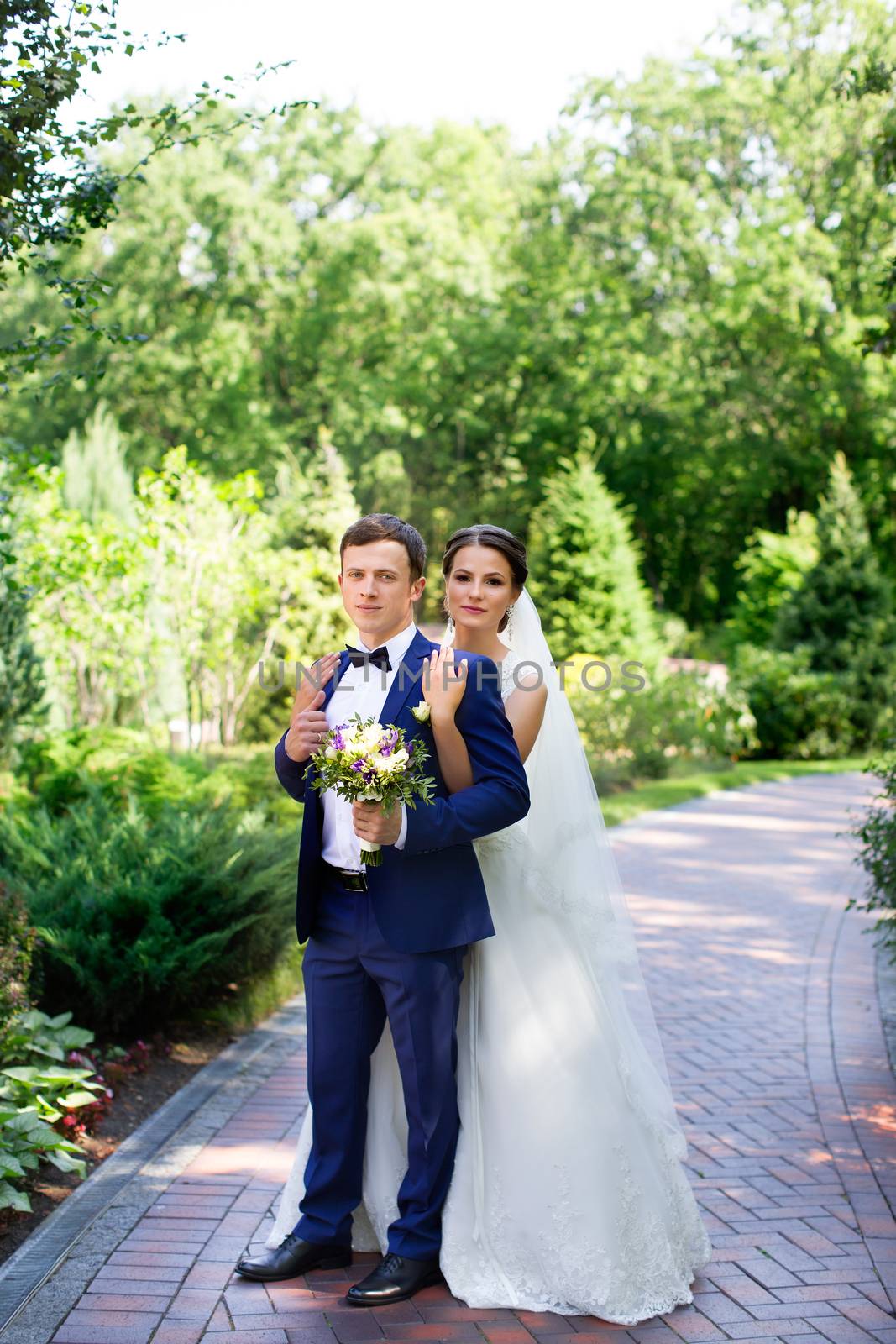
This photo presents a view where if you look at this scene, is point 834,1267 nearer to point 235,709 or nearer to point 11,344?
point 11,344

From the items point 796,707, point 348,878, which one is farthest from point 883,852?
point 796,707

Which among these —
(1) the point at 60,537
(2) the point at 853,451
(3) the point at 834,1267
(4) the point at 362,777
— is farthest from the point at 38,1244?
(2) the point at 853,451

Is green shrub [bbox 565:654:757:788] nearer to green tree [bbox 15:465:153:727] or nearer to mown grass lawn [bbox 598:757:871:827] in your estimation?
mown grass lawn [bbox 598:757:871:827]

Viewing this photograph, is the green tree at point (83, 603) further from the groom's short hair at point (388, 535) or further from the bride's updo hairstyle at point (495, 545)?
the groom's short hair at point (388, 535)

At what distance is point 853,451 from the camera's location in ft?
101

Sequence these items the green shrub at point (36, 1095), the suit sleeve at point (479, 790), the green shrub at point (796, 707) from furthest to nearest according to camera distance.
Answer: the green shrub at point (796, 707) → the green shrub at point (36, 1095) → the suit sleeve at point (479, 790)

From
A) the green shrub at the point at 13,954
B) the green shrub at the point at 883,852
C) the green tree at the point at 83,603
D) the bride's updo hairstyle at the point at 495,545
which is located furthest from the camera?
the green tree at the point at 83,603

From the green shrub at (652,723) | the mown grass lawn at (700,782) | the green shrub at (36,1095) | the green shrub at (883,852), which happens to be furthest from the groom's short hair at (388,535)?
the green shrub at (652,723)

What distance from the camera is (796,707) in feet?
62.0

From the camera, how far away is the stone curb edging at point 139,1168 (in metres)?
3.36

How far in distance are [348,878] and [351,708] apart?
18.1 inches

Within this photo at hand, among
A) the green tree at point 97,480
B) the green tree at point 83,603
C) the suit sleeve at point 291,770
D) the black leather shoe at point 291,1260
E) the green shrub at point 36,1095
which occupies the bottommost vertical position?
the black leather shoe at point 291,1260

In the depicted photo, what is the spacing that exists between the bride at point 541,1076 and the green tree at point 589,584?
15.8 metres

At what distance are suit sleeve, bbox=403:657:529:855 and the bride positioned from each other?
0.20 ft
